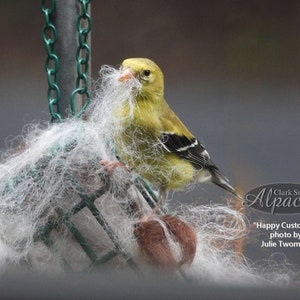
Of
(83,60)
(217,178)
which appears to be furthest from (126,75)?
(217,178)

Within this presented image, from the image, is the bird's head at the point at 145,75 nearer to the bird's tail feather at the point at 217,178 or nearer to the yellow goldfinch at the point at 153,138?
the yellow goldfinch at the point at 153,138

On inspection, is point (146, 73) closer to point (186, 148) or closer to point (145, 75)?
point (145, 75)

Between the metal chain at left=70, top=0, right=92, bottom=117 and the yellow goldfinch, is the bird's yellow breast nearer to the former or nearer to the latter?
the yellow goldfinch

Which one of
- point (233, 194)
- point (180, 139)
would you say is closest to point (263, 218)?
point (233, 194)

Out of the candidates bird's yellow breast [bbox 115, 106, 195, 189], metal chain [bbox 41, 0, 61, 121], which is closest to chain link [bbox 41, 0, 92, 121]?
metal chain [bbox 41, 0, 61, 121]

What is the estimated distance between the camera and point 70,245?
1187 mm

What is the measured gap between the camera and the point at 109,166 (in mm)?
1170

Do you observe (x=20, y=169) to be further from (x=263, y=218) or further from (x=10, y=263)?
(x=263, y=218)

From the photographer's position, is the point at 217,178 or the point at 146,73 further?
the point at 217,178

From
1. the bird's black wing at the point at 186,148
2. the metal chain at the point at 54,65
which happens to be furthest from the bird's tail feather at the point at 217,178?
the metal chain at the point at 54,65

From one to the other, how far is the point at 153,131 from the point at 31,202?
0.23 meters

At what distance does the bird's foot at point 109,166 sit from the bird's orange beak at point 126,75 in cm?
14

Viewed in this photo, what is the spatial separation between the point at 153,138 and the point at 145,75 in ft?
0.35

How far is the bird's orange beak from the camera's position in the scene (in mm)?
1145
